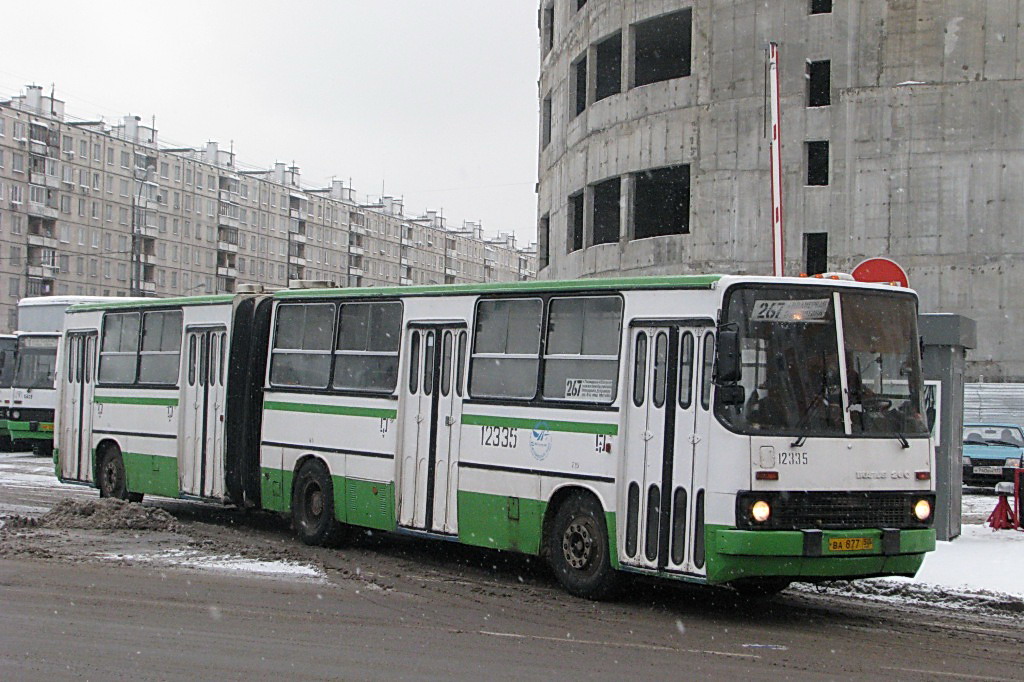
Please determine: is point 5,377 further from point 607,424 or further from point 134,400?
point 607,424

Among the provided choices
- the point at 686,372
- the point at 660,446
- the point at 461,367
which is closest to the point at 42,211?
the point at 461,367

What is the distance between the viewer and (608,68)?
132 ft

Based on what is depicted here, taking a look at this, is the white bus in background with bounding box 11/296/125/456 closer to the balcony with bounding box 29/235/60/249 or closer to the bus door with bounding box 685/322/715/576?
the bus door with bounding box 685/322/715/576

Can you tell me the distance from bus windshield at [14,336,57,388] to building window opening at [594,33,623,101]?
17242mm

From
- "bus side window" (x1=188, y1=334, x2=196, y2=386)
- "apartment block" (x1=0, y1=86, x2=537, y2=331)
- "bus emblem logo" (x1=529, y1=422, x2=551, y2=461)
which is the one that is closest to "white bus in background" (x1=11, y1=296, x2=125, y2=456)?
"bus side window" (x1=188, y1=334, x2=196, y2=386)

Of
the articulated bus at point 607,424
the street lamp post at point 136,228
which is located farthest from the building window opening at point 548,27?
the street lamp post at point 136,228

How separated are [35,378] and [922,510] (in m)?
26.8

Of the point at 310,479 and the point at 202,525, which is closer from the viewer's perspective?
the point at 310,479

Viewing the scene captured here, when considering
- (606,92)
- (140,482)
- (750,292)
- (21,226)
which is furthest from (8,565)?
(21,226)

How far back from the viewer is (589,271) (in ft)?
128

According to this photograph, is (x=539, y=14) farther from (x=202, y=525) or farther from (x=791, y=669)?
(x=791, y=669)

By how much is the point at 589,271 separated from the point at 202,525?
23.2m

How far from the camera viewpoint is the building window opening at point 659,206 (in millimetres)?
37906

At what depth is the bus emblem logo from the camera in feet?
39.9
